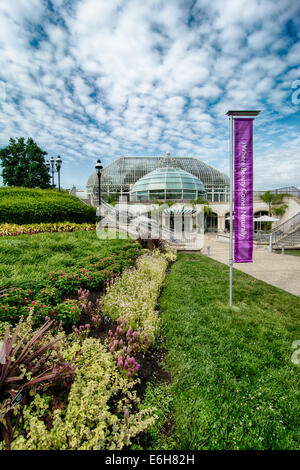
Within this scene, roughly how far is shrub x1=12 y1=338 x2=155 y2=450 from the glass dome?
3683 cm

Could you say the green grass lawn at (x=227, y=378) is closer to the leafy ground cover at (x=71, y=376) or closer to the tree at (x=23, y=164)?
the leafy ground cover at (x=71, y=376)

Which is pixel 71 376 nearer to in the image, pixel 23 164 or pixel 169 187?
pixel 23 164

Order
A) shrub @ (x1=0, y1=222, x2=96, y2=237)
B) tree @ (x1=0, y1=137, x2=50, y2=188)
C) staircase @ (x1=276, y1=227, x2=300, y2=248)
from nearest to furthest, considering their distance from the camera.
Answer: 1. shrub @ (x1=0, y1=222, x2=96, y2=237)
2. staircase @ (x1=276, y1=227, x2=300, y2=248)
3. tree @ (x1=0, y1=137, x2=50, y2=188)

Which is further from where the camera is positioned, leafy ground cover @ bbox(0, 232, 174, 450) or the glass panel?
the glass panel

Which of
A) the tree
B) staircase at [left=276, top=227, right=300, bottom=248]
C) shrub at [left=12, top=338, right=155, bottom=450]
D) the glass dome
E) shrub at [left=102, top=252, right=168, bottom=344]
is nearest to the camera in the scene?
shrub at [left=12, top=338, right=155, bottom=450]

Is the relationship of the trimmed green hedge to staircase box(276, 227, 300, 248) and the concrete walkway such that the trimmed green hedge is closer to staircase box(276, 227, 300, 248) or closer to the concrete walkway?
the concrete walkway

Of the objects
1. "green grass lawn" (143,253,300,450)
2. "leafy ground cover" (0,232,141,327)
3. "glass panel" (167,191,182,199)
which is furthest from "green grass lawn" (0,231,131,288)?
"glass panel" (167,191,182,199)

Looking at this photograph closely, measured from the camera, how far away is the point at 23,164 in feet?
98.8

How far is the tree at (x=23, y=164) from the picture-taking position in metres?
29.4

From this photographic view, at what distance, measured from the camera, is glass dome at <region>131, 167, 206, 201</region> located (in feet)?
Result: 126

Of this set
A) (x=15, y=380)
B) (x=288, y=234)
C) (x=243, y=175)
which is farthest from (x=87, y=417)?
(x=288, y=234)

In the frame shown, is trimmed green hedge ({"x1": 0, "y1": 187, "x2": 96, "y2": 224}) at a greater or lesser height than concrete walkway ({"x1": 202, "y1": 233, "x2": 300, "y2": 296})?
greater

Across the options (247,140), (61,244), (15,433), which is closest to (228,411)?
(15,433)

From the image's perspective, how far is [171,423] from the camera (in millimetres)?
2379
